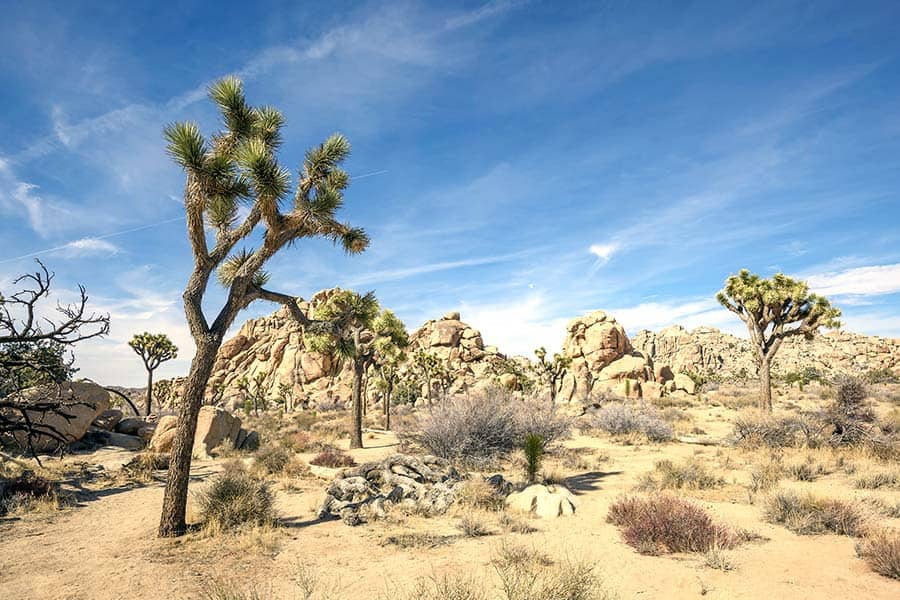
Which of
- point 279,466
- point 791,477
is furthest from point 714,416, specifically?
point 279,466

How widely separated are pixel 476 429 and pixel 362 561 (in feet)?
23.6

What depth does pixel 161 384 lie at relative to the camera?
60062 millimetres

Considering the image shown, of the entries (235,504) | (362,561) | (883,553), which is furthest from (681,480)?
(235,504)

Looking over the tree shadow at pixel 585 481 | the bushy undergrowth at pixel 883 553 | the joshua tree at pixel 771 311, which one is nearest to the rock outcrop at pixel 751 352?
the joshua tree at pixel 771 311

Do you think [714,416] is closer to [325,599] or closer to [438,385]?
[325,599]

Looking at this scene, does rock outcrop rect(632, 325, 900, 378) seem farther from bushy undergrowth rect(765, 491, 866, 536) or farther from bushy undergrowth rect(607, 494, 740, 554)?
bushy undergrowth rect(607, 494, 740, 554)

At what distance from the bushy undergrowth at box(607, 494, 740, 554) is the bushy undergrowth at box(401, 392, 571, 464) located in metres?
6.00

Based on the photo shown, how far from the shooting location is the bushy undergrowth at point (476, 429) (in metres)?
13.4

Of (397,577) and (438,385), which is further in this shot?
(438,385)

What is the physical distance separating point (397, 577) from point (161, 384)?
64735mm

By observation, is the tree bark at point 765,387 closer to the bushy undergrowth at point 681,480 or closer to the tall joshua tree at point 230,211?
the bushy undergrowth at point 681,480

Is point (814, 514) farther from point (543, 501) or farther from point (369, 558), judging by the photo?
point (369, 558)

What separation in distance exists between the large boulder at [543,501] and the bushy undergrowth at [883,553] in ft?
13.5

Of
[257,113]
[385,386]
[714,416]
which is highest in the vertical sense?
[257,113]
